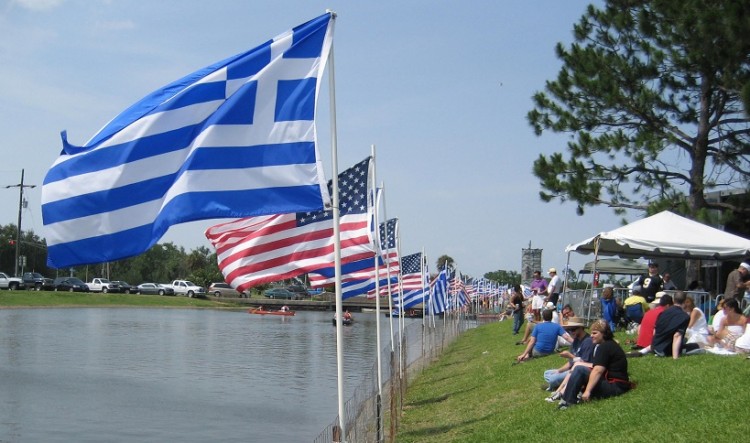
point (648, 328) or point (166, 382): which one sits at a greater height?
point (648, 328)

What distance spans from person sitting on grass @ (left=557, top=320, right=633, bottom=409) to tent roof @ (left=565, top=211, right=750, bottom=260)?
8.26m

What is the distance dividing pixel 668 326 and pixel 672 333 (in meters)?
0.14

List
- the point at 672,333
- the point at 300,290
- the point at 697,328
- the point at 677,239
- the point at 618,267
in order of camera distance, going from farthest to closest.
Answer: the point at 300,290
the point at 618,267
the point at 677,239
the point at 697,328
the point at 672,333

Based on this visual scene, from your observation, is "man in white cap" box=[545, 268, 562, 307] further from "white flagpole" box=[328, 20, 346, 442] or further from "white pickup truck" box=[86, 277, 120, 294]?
"white pickup truck" box=[86, 277, 120, 294]

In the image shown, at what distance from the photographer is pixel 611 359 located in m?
13.2

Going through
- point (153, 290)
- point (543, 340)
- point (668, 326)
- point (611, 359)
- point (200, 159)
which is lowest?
point (543, 340)

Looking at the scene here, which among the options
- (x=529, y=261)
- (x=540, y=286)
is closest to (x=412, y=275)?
(x=540, y=286)

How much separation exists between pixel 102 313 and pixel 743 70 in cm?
5317

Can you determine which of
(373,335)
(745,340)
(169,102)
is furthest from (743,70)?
(373,335)

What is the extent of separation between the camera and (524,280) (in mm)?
70000

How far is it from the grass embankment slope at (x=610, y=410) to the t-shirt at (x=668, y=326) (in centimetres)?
26

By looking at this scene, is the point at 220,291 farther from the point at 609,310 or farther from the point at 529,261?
the point at 609,310

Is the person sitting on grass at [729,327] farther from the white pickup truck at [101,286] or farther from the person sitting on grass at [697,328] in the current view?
the white pickup truck at [101,286]

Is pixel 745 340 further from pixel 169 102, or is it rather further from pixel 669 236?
pixel 169 102
